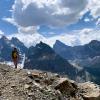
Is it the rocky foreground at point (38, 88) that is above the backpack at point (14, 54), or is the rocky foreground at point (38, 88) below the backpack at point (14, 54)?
below

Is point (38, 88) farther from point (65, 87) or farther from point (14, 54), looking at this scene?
point (14, 54)

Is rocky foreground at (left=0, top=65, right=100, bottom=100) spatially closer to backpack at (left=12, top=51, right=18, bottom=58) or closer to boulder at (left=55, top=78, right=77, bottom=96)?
boulder at (left=55, top=78, right=77, bottom=96)

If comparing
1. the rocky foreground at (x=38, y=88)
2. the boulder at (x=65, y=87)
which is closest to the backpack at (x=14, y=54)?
the rocky foreground at (x=38, y=88)

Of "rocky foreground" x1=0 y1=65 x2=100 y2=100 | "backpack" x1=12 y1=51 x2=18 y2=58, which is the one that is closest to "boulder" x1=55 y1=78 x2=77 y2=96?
"rocky foreground" x1=0 y1=65 x2=100 y2=100

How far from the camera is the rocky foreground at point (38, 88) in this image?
25.8 metres

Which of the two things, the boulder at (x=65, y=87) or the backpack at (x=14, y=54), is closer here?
the boulder at (x=65, y=87)

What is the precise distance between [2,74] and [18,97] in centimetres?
639

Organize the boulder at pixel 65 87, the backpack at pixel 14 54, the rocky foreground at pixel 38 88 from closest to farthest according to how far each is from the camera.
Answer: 1. the rocky foreground at pixel 38 88
2. the boulder at pixel 65 87
3. the backpack at pixel 14 54

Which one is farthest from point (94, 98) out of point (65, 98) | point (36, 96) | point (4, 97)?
point (4, 97)

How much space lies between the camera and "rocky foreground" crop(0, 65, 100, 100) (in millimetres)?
25797

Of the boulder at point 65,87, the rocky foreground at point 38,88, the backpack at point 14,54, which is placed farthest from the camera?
the backpack at point 14,54

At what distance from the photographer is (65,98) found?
2958cm

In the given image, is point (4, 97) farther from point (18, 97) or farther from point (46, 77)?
point (46, 77)

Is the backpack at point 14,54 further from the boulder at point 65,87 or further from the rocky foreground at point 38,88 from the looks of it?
the boulder at point 65,87
